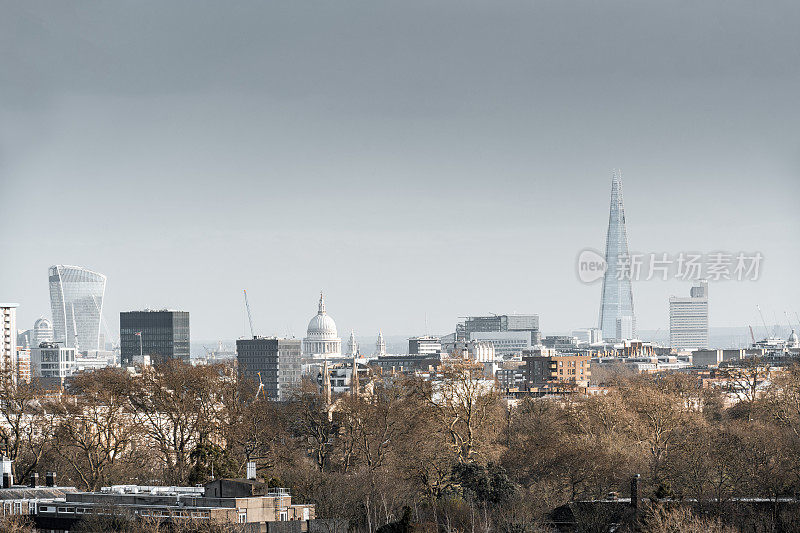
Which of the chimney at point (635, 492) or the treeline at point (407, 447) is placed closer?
the chimney at point (635, 492)

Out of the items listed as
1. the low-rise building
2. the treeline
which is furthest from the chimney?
the low-rise building

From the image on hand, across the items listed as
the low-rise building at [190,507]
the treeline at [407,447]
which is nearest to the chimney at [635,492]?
the treeline at [407,447]

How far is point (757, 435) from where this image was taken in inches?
3184

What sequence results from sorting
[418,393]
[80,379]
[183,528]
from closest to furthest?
[183,528]
[418,393]
[80,379]

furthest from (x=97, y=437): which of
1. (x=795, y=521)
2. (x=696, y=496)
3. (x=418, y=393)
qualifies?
(x=795, y=521)

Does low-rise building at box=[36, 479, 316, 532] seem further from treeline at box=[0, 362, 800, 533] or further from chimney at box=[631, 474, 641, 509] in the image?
chimney at box=[631, 474, 641, 509]

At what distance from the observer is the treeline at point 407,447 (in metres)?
67.1

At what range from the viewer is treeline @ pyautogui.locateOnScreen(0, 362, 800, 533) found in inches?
2640

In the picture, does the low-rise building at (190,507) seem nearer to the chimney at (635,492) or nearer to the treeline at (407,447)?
the treeline at (407,447)

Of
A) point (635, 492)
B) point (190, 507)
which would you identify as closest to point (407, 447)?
point (635, 492)

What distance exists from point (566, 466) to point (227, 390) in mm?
21573

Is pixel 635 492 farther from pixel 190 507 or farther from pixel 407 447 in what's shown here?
pixel 190 507

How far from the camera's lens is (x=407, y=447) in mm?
78938

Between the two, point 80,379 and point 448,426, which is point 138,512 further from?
point 80,379
